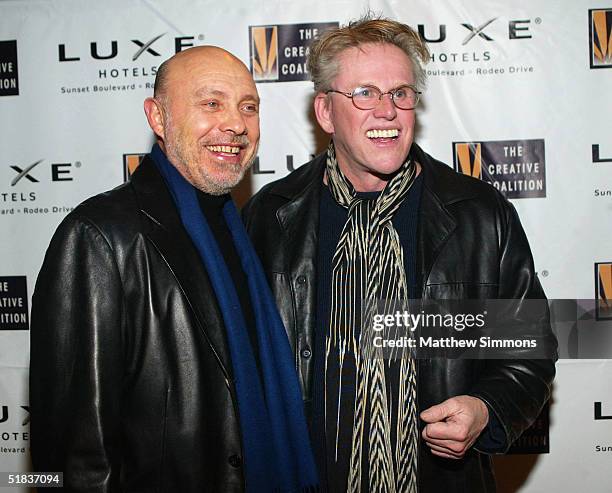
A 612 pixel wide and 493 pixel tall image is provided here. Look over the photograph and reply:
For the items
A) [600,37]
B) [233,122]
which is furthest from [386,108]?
[600,37]

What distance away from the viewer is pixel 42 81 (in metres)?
2.84

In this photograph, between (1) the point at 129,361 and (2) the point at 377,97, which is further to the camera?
(2) the point at 377,97

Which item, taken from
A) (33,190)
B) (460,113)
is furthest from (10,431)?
(460,113)

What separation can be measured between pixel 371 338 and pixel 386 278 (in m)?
0.18

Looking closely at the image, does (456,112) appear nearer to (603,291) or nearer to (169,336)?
(603,291)

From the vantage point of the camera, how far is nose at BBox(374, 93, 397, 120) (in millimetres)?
1856

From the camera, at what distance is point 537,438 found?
2.76 metres

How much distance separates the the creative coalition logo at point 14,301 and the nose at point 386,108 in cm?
185

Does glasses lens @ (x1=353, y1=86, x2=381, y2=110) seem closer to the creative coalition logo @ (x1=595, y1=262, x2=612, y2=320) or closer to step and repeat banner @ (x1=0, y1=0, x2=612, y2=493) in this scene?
step and repeat banner @ (x1=0, y1=0, x2=612, y2=493)

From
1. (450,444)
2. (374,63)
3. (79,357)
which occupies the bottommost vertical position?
(450,444)

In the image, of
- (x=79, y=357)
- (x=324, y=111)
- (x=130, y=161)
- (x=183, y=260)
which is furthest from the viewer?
(x=130, y=161)

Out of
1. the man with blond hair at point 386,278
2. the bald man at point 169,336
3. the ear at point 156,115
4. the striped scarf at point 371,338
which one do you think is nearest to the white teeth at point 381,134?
the man with blond hair at point 386,278

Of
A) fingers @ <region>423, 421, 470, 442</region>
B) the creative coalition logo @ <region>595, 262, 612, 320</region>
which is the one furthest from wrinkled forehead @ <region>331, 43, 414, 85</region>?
the creative coalition logo @ <region>595, 262, 612, 320</region>

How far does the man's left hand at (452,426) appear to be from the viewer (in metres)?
1.63
